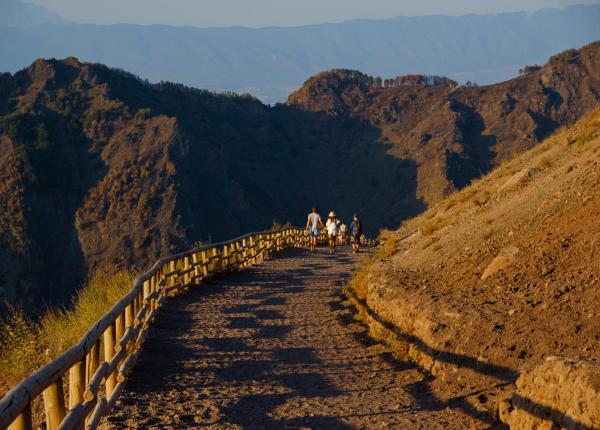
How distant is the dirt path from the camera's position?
7648 mm

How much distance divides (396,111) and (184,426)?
4833 inches

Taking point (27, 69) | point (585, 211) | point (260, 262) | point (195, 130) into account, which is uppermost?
point (27, 69)

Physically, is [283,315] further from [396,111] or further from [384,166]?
[396,111]

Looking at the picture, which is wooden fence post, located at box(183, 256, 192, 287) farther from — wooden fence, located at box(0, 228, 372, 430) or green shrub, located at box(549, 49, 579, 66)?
green shrub, located at box(549, 49, 579, 66)

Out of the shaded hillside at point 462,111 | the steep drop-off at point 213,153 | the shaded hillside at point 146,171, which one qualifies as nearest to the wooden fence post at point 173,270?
the steep drop-off at point 213,153

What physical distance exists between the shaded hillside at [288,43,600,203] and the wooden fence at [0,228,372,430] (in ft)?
290

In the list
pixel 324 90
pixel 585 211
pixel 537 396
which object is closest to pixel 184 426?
pixel 537 396

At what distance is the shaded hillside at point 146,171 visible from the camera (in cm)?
7331

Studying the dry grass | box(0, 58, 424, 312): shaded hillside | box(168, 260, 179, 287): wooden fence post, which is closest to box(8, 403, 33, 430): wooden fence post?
Result: the dry grass

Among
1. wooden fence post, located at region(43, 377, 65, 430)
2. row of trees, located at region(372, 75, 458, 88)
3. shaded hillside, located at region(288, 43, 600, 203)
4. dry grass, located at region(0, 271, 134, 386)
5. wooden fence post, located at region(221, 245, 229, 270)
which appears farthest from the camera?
row of trees, located at region(372, 75, 458, 88)

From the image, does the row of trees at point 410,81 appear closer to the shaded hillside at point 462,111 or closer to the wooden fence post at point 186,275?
the shaded hillside at point 462,111

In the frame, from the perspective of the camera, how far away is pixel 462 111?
123 meters

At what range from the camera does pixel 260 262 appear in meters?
27.2

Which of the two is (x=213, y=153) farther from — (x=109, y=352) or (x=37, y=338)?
(x=109, y=352)
